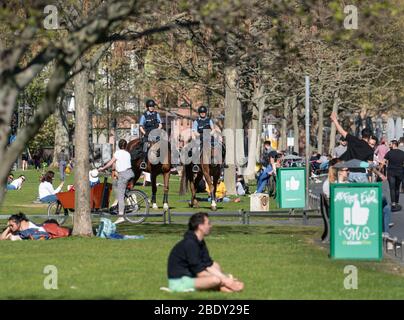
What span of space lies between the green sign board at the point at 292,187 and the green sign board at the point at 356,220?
539 inches

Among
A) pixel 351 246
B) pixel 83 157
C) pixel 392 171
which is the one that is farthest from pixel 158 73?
pixel 351 246

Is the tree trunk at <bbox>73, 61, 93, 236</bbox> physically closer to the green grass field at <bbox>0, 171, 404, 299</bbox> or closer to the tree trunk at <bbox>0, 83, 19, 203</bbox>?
the green grass field at <bbox>0, 171, 404, 299</bbox>

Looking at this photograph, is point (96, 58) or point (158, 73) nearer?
point (96, 58)

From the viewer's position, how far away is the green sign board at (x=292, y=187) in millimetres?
34709

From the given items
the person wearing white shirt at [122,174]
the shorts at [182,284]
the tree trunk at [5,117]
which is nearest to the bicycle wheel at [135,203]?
the person wearing white shirt at [122,174]

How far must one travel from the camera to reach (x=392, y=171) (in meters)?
39.1

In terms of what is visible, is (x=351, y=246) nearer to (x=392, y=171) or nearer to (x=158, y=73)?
(x=392, y=171)

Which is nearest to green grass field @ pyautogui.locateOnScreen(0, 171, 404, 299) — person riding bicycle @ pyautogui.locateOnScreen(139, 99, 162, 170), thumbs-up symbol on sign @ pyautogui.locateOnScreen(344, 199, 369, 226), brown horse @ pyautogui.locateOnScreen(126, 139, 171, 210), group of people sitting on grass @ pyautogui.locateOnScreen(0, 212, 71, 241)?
group of people sitting on grass @ pyautogui.locateOnScreen(0, 212, 71, 241)

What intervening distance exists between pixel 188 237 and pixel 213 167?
69.9 ft

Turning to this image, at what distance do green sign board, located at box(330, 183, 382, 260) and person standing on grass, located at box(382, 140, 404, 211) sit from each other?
16.9 metres

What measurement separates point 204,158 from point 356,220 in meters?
17.3

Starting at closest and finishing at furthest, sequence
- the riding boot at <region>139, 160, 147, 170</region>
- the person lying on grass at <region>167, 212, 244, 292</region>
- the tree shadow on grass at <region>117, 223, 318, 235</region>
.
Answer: the person lying on grass at <region>167, 212, 244, 292</region>, the tree shadow on grass at <region>117, 223, 318, 235</region>, the riding boot at <region>139, 160, 147, 170</region>

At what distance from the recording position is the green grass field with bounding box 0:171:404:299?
54.0ft
